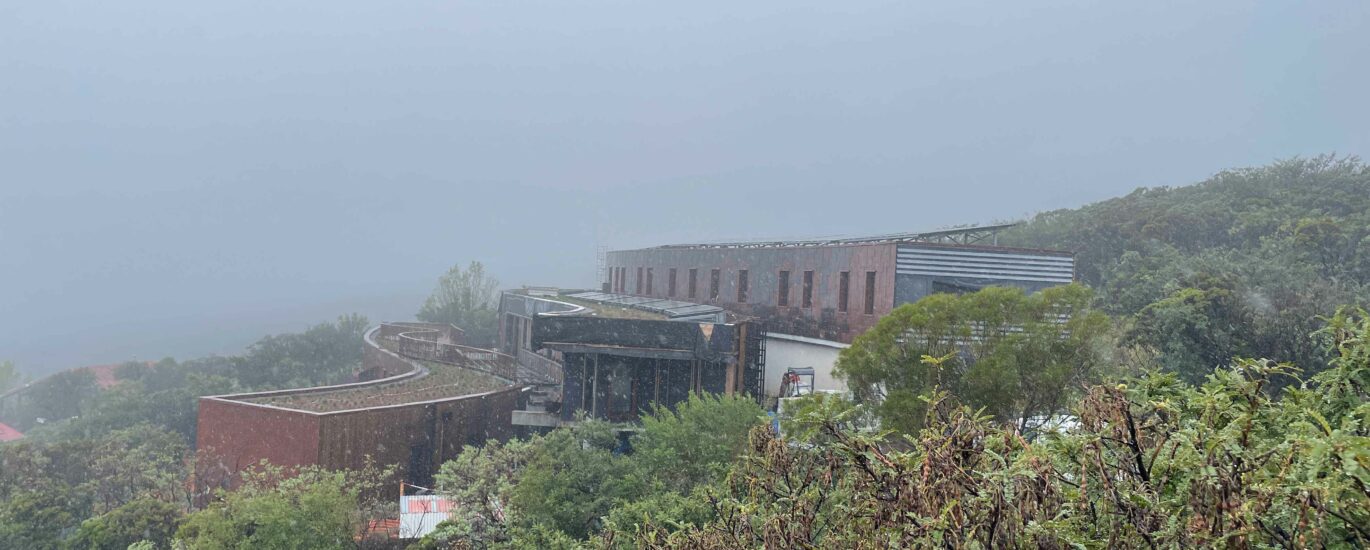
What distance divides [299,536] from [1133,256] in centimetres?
3273

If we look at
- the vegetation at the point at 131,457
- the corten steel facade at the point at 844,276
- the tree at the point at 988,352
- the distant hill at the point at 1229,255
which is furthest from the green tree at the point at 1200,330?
the vegetation at the point at 131,457

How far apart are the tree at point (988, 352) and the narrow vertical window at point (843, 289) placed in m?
9.71

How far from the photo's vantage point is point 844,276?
2633 cm

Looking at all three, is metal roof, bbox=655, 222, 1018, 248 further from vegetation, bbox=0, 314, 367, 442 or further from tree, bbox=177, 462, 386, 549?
vegetation, bbox=0, 314, 367, 442

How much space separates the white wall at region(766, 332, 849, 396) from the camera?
25.6 metres

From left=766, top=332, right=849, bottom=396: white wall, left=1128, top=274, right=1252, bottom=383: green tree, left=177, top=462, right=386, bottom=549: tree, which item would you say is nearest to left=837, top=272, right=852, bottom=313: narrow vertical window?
left=766, top=332, right=849, bottom=396: white wall

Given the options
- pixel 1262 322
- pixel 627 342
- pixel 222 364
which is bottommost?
pixel 222 364

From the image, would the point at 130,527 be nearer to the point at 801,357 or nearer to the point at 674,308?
the point at 674,308

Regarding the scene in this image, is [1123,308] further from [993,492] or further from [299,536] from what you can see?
[993,492]

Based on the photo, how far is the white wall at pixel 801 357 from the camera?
84.0 ft

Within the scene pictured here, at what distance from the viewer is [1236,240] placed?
41.2m

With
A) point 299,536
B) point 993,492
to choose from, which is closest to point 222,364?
point 299,536

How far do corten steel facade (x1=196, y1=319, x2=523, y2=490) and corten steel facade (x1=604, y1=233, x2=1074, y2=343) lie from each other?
33.3 feet

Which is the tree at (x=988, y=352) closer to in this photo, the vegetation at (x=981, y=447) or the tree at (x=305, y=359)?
the vegetation at (x=981, y=447)
